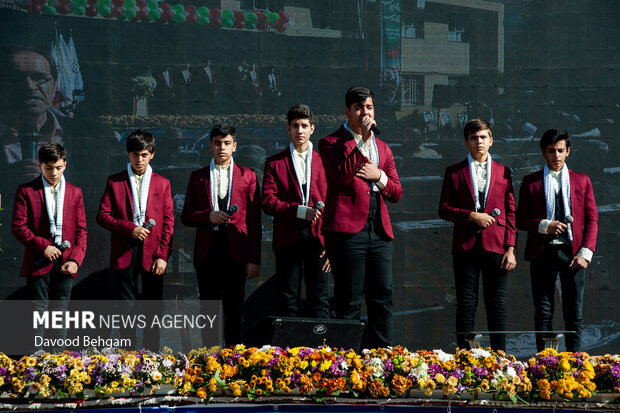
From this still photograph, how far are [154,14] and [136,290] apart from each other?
94.4 inches

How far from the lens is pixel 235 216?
5.65 m

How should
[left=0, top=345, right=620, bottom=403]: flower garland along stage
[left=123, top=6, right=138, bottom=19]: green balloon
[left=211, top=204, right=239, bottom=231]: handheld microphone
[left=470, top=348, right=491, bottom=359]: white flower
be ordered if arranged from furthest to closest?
[left=123, top=6, right=138, bottom=19]: green balloon
[left=211, top=204, right=239, bottom=231]: handheld microphone
[left=470, top=348, right=491, bottom=359]: white flower
[left=0, top=345, right=620, bottom=403]: flower garland along stage

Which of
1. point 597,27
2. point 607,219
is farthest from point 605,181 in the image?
point 597,27

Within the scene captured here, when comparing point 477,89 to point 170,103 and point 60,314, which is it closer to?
point 170,103

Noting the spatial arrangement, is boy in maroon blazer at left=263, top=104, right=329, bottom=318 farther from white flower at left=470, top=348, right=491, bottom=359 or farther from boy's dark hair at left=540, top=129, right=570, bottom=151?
boy's dark hair at left=540, top=129, right=570, bottom=151

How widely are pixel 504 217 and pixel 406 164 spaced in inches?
52.9

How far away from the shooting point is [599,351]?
656 centimetres

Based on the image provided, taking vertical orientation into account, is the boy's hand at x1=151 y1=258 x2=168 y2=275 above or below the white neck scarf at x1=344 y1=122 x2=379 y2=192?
below

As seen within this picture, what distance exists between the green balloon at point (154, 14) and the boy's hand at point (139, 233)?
2.02 meters

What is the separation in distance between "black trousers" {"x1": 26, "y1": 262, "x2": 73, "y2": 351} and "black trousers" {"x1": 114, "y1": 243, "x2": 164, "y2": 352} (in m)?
0.37

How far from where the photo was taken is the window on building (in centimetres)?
674

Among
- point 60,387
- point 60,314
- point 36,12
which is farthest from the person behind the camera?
point 36,12

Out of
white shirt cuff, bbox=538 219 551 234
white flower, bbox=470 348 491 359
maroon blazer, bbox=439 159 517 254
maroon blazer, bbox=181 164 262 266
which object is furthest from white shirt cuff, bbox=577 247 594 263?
maroon blazer, bbox=181 164 262 266

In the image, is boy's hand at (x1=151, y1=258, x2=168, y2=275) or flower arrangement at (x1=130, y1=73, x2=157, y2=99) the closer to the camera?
boy's hand at (x1=151, y1=258, x2=168, y2=275)
